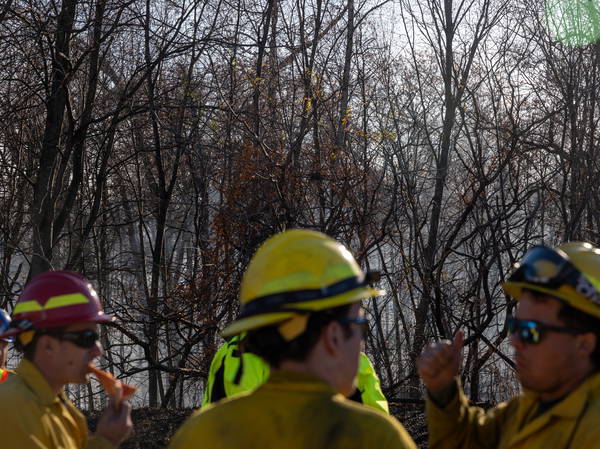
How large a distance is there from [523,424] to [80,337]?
1.73 m

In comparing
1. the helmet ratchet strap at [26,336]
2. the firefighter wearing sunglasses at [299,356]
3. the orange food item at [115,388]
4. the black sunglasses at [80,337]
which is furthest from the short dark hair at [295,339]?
the helmet ratchet strap at [26,336]

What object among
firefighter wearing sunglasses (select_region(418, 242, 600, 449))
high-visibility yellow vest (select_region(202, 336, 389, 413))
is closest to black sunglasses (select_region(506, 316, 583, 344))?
firefighter wearing sunglasses (select_region(418, 242, 600, 449))

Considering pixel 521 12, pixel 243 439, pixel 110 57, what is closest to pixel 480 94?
pixel 521 12

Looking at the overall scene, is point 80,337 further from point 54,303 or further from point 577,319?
point 577,319

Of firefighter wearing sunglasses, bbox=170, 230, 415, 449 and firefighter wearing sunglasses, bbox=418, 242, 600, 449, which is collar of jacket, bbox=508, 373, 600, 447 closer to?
firefighter wearing sunglasses, bbox=418, 242, 600, 449

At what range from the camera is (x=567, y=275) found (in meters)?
2.60

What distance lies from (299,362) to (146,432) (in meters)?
6.72

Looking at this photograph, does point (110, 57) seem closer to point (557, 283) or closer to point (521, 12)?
point (521, 12)

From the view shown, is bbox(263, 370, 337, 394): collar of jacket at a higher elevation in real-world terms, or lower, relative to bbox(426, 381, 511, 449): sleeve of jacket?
higher

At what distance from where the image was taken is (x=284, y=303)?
84.7 inches

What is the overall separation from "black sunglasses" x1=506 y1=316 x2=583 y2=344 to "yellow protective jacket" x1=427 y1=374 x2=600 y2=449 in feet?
0.61

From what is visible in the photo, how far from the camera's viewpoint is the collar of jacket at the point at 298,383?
2115 mm

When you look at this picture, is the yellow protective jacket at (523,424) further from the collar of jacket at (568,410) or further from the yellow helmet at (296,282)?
the yellow helmet at (296,282)

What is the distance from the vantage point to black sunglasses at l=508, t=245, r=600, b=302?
102 inches
